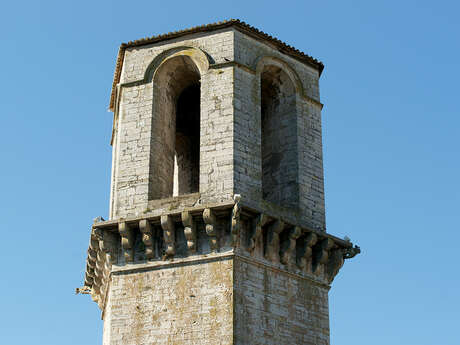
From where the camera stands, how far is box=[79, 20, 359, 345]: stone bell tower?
677 inches

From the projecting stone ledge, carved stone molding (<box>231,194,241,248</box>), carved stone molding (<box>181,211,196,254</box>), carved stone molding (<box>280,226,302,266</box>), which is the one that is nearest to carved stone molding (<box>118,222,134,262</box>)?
the projecting stone ledge

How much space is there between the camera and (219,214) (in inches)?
692

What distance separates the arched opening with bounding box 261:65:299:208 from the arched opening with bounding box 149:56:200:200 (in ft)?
5.50

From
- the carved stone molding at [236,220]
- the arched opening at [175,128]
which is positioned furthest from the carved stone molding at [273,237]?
the arched opening at [175,128]

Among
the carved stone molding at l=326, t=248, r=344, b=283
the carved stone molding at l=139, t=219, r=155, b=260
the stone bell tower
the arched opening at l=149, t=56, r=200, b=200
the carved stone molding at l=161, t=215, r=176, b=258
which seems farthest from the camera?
the arched opening at l=149, t=56, r=200, b=200

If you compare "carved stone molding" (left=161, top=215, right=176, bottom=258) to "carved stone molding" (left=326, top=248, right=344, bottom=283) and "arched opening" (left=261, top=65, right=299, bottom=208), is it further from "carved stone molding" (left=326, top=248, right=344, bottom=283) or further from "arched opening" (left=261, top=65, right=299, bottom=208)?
"carved stone molding" (left=326, top=248, right=344, bottom=283)

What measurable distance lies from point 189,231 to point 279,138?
11.9 ft

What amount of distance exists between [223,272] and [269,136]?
4223 millimetres

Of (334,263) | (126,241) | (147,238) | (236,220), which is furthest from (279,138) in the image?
(126,241)

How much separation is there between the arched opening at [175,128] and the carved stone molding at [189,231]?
49.7 inches

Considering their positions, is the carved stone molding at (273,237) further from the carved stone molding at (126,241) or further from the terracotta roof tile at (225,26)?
the terracotta roof tile at (225,26)

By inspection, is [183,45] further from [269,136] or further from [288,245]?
[288,245]

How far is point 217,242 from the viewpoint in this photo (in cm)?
1744

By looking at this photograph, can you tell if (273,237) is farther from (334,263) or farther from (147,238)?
(147,238)
